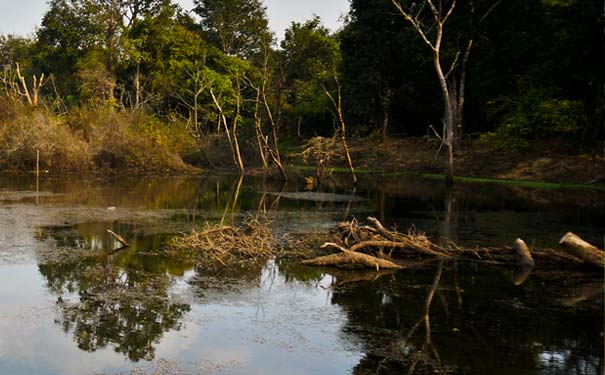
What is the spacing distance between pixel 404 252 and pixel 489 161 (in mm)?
27039

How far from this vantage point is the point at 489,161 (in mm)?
40406

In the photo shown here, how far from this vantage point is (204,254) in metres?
14.4

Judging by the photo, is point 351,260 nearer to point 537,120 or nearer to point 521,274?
point 521,274

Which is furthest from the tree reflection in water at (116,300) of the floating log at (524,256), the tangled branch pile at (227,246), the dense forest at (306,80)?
the dense forest at (306,80)

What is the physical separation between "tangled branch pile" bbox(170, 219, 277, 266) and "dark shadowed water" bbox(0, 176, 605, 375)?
1.92 ft

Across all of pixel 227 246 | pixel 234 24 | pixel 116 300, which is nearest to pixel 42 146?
pixel 227 246

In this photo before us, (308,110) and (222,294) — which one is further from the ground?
(308,110)

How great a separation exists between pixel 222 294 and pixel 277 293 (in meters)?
0.98

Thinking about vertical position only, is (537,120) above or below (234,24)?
below

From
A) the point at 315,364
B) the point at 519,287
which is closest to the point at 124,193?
the point at 519,287

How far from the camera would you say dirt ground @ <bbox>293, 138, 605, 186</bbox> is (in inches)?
1389

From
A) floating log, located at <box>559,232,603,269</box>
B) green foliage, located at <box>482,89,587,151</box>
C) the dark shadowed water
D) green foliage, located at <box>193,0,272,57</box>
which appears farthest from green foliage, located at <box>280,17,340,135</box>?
floating log, located at <box>559,232,603,269</box>

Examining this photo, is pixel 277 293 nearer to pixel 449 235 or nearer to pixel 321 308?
pixel 321 308

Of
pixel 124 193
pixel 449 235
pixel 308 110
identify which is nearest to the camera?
pixel 449 235
